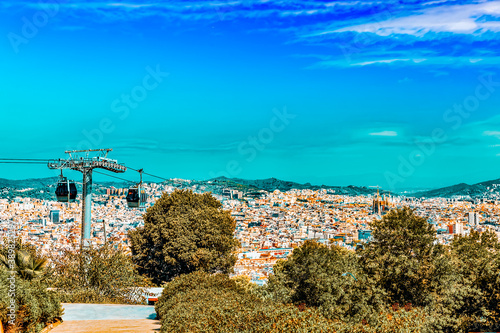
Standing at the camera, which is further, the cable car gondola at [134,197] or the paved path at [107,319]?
the cable car gondola at [134,197]

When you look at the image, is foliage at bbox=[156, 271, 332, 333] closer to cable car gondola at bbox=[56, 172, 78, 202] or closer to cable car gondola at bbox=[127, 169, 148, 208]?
cable car gondola at bbox=[127, 169, 148, 208]

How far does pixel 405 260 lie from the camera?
52.2ft

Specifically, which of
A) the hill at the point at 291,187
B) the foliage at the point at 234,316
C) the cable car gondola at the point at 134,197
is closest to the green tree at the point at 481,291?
the foliage at the point at 234,316

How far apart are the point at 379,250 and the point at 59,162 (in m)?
13.2

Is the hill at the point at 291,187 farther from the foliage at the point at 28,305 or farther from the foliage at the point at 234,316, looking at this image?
the foliage at the point at 234,316

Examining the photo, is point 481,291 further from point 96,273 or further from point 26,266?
point 96,273

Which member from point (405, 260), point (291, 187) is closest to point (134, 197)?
point (405, 260)

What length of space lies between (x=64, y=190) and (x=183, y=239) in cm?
964

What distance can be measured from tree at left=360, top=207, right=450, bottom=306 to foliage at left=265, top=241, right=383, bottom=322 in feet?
1.91

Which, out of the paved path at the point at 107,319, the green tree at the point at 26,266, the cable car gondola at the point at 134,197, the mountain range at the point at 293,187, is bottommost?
the paved path at the point at 107,319

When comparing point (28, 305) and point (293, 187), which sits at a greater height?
point (293, 187)

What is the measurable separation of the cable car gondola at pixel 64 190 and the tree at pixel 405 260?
10.5 metres

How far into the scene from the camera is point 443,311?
1312 centimetres

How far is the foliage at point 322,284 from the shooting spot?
48.2 feet
